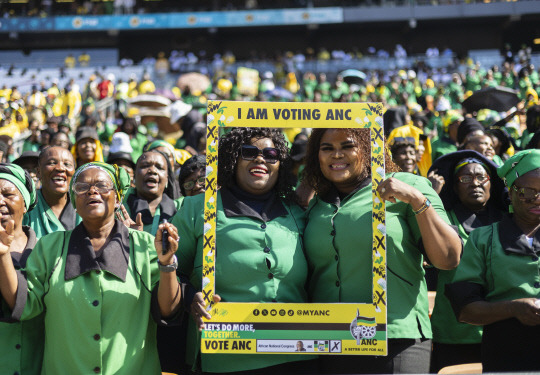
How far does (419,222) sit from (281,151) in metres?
0.90

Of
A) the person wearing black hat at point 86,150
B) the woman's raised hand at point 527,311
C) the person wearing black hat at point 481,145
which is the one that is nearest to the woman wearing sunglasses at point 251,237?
the woman's raised hand at point 527,311

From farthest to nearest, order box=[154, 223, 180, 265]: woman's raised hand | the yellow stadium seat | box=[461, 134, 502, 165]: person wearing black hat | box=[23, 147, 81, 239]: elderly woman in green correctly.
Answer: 1. box=[461, 134, 502, 165]: person wearing black hat
2. box=[23, 147, 81, 239]: elderly woman in green
3. the yellow stadium seat
4. box=[154, 223, 180, 265]: woman's raised hand

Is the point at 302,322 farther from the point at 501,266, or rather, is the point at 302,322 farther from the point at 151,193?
the point at 151,193

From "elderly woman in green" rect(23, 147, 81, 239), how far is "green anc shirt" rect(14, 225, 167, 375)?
1439 millimetres

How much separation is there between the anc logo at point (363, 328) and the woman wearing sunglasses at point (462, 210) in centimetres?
114

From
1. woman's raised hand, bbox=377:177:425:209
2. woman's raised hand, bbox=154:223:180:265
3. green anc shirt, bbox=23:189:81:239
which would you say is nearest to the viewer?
woman's raised hand, bbox=154:223:180:265

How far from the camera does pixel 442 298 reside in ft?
14.6

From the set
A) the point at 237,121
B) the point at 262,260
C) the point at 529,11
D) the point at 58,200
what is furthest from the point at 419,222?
the point at 529,11

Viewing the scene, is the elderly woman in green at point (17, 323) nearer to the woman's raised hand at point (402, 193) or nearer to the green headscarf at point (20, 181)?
the green headscarf at point (20, 181)

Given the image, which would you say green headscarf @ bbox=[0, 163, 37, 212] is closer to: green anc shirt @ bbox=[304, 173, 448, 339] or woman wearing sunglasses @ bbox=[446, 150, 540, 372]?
green anc shirt @ bbox=[304, 173, 448, 339]

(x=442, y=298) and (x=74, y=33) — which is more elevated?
(x=74, y=33)

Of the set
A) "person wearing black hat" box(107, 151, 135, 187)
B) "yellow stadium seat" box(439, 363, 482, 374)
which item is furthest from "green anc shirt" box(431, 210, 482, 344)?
"person wearing black hat" box(107, 151, 135, 187)

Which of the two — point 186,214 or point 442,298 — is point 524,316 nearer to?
point 442,298

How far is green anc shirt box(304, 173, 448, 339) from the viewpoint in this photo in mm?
3564
